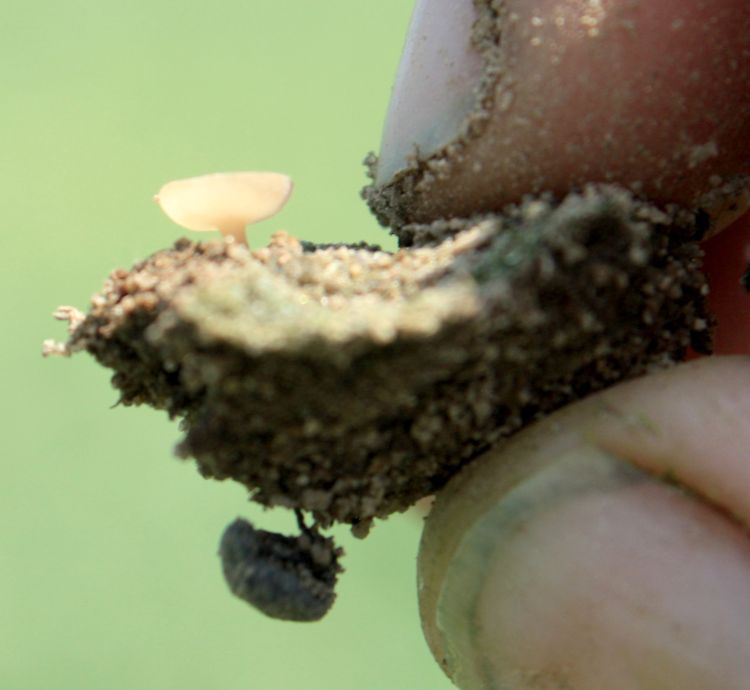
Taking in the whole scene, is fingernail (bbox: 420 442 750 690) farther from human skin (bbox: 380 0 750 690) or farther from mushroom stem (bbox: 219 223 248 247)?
mushroom stem (bbox: 219 223 248 247)

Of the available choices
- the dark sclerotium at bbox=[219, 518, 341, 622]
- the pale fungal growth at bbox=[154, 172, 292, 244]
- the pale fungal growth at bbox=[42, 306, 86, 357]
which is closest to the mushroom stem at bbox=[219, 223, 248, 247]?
the pale fungal growth at bbox=[154, 172, 292, 244]

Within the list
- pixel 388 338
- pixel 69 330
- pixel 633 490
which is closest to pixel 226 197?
pixel 69 330

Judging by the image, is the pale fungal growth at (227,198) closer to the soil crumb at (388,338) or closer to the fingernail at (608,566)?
the soil crumb at (388,338)

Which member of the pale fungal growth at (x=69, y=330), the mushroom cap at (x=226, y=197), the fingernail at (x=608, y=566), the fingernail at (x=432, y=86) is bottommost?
the fingernail at (x=608, y=566)

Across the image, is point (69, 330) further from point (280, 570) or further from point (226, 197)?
point (280, 570)

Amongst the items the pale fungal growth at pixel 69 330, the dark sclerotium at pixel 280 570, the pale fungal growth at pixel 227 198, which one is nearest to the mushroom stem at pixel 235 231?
the pale fungal growth at pixel 227 198

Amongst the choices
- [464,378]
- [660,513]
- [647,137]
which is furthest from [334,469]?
[647,137]

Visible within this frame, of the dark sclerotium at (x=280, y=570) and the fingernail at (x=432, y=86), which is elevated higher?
the fingernail at (x=432, y=86)
